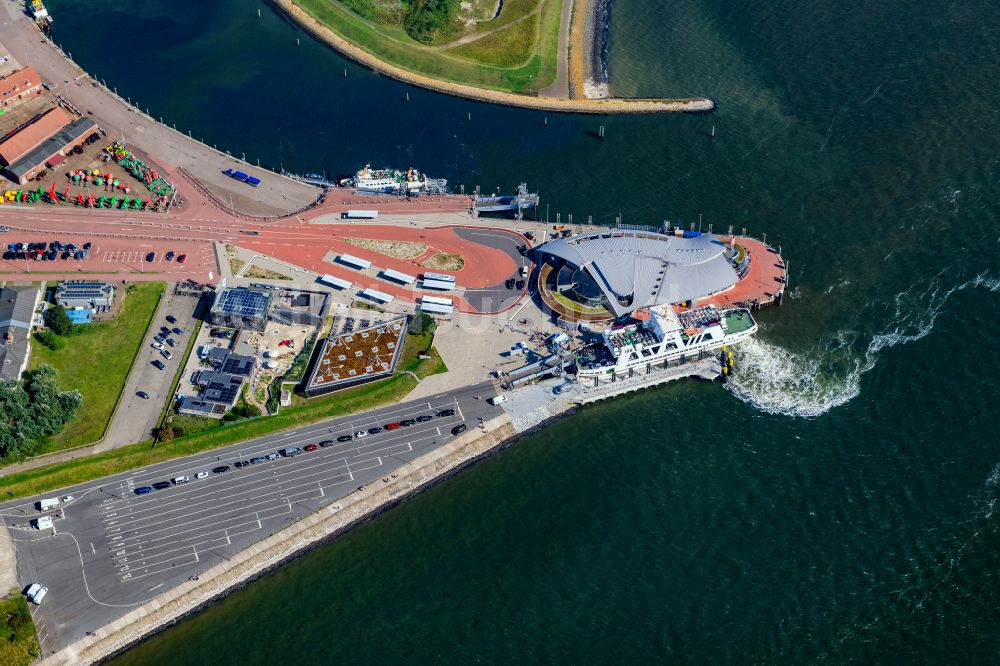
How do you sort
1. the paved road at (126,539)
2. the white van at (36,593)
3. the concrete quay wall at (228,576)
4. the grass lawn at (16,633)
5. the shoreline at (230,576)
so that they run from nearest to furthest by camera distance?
the grass lawn at (16,633) < the concrete quay wall at (228,576) < the shoreline at (230,576) < the white van at (36,593) < the paved road at (126,539)

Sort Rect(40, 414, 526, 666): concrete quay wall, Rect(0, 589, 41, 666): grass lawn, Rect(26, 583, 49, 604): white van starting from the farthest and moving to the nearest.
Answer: Rect(26, 583, 49, 604): white van
Rect(40, 414, 526, 666): concrete quay wall
Rect(0, 589, 41, 666): grass lawn

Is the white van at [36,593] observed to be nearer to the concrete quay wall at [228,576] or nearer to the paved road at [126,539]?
the paved road at [126,539]

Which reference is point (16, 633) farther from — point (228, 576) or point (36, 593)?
point (228, 576)

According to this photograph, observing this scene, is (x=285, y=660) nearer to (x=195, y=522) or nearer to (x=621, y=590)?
(x=195, y=522)

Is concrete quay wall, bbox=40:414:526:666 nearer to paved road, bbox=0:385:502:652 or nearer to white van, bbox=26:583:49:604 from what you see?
paved road, bbox=0:385:502:652

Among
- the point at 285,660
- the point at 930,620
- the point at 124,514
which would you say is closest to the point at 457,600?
the point at 285,660

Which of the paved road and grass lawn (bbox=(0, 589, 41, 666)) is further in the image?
the paved road

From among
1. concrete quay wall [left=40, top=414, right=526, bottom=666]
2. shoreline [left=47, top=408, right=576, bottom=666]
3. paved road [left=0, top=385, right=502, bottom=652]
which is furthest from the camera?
paved road [left=0, top=385, right=502, bottom=652]

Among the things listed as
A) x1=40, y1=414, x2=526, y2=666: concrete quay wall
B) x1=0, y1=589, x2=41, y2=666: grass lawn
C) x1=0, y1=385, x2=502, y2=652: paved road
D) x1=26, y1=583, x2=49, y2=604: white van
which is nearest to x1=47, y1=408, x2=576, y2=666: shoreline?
x1=40, y1=414, x2=526, y2=666: concrete quay wall

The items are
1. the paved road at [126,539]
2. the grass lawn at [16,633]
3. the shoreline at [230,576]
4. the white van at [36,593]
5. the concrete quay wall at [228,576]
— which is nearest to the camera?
the grass lawn at [16,633]

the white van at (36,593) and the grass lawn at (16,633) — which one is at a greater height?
the white van at (36,593)

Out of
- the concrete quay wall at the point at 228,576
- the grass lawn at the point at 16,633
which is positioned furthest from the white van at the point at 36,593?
the concrete quay wall at the point at 228,576
